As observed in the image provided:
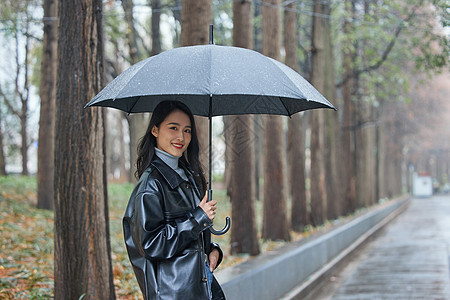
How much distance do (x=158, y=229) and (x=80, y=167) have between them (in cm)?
227

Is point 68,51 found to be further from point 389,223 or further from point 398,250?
point 389,223

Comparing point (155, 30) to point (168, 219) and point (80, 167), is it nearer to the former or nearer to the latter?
point (80, 167)

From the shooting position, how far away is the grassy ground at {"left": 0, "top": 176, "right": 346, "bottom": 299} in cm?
680

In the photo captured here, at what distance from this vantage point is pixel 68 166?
5602mm

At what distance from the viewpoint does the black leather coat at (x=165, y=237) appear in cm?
351

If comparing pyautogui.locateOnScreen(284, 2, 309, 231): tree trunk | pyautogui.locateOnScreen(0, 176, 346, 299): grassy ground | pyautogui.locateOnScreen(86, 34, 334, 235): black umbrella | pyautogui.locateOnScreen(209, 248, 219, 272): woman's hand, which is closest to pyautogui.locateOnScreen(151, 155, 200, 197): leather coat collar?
pyautogui.locateOnScreen(86, 34, 334, 235): black umbrella

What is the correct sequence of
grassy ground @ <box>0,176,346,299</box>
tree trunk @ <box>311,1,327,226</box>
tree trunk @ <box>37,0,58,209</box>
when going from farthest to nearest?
tree trunk @ <box>311,1,327,226</box>
tree trunk @ <box>37,0,58,209</box>
grassy ground @ <box>0,176,346,299</box>

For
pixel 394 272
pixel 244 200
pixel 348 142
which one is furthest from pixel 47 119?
pixel 348 142

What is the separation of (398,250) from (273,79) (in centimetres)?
1336

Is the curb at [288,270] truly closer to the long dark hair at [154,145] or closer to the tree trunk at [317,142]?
the tree trunk at [317,142]

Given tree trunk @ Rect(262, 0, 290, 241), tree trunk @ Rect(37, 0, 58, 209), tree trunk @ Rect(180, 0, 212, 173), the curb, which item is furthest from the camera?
tree trunk @ Rect(37, 0, 58, 209)

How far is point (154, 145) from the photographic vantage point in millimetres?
3939

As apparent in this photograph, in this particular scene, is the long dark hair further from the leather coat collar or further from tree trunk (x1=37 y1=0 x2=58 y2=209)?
tree trunk (x1=37 y1=0 x2=58 y2=209)

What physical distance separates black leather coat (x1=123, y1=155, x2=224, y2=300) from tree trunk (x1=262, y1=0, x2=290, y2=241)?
884 cm
